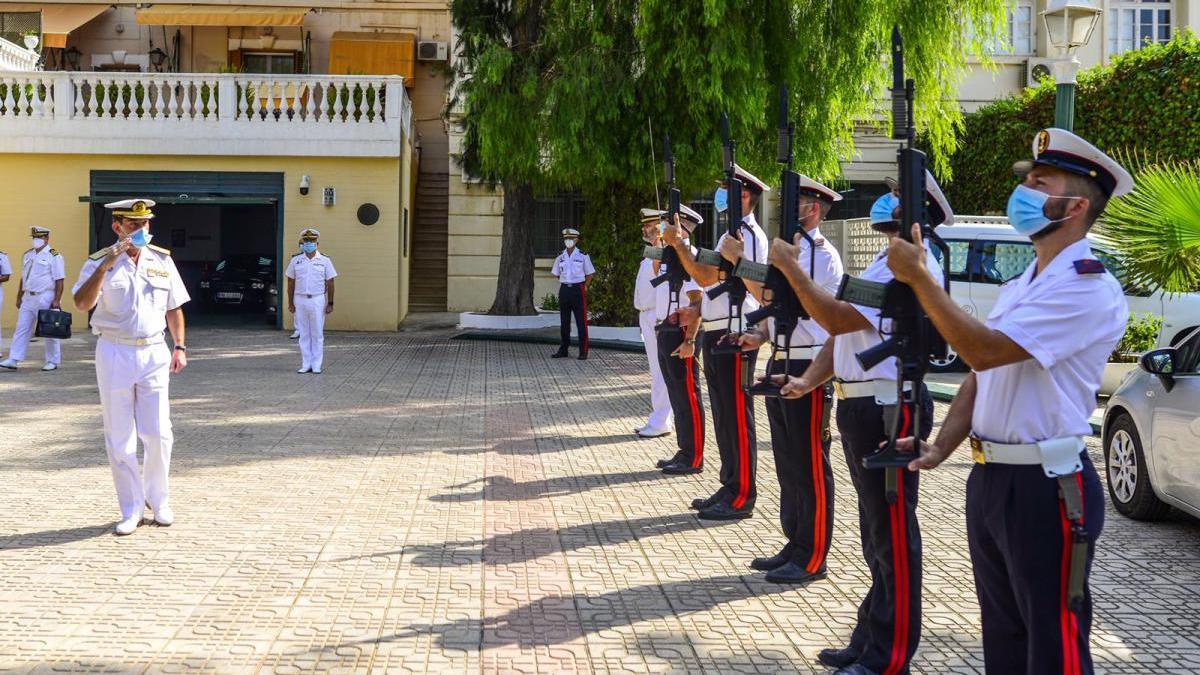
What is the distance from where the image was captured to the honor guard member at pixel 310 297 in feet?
56.2

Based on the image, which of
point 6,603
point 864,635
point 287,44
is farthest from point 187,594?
point 287,44

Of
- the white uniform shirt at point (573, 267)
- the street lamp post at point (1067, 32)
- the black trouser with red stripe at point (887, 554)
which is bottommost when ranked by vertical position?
the black trouser with red stripe at point (887, 554)

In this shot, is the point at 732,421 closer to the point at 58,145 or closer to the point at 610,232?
the point at 610,232

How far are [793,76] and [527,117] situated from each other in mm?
4457

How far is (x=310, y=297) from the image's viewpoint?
1734cm

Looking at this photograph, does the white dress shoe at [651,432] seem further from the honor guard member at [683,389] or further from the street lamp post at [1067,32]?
the street lamp post at [1067,32]

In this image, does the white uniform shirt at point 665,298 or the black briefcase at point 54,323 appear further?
the black briefcase at point 54,323

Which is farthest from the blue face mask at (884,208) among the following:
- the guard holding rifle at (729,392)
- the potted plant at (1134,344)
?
the potted plant at (1134,344)

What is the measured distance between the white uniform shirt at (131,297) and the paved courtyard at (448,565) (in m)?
1.26

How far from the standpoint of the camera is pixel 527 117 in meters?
20.5

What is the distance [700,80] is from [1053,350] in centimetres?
1510

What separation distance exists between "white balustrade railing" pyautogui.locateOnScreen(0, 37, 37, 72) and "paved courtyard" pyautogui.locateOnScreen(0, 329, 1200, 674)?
16.0 metres

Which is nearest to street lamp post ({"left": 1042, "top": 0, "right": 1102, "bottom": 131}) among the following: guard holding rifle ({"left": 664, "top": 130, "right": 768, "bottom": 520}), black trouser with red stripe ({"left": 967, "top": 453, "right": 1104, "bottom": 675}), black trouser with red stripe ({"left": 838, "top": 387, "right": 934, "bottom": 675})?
guard holding rifle ({"left": 664, "top": 130, "right": 768, "bottom": 520})

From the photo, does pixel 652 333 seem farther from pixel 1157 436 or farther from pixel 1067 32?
pixel 1067 32
